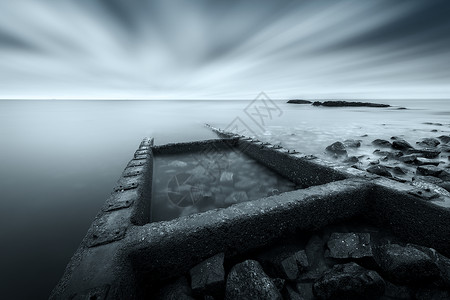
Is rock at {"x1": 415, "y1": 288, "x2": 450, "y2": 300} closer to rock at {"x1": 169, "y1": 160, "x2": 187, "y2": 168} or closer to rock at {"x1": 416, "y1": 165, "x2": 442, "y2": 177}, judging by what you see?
rock at {"x1": 416, "y1": 165, "x2": 442, "y2": 177}

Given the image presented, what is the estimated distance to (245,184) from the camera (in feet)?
17.4

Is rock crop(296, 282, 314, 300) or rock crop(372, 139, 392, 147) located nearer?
rock crop(296, 282, 314, 300)

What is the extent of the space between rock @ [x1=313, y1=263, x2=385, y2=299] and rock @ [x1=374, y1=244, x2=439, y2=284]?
0.87 feet

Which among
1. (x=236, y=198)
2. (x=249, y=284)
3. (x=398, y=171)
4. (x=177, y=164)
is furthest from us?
(x=177, y=164)

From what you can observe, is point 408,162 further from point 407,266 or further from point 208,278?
point 208,278

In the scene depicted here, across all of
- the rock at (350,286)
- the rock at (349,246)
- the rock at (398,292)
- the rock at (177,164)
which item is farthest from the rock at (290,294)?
the rock at (177,164)

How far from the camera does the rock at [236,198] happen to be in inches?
176

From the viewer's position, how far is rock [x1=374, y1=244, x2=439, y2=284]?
2012mm

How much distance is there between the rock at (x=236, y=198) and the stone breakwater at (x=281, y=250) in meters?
1.75

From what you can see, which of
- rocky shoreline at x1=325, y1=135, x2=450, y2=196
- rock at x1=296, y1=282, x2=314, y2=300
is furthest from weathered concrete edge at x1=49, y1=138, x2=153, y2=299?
rocky shoreline at x1=325, y1=135, x2=450, y2=196

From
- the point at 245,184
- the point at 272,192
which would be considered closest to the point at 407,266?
the point at 272,192

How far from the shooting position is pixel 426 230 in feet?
8.21

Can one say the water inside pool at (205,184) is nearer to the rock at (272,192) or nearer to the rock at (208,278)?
the rock at (272,192)

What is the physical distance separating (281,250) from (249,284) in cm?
83
